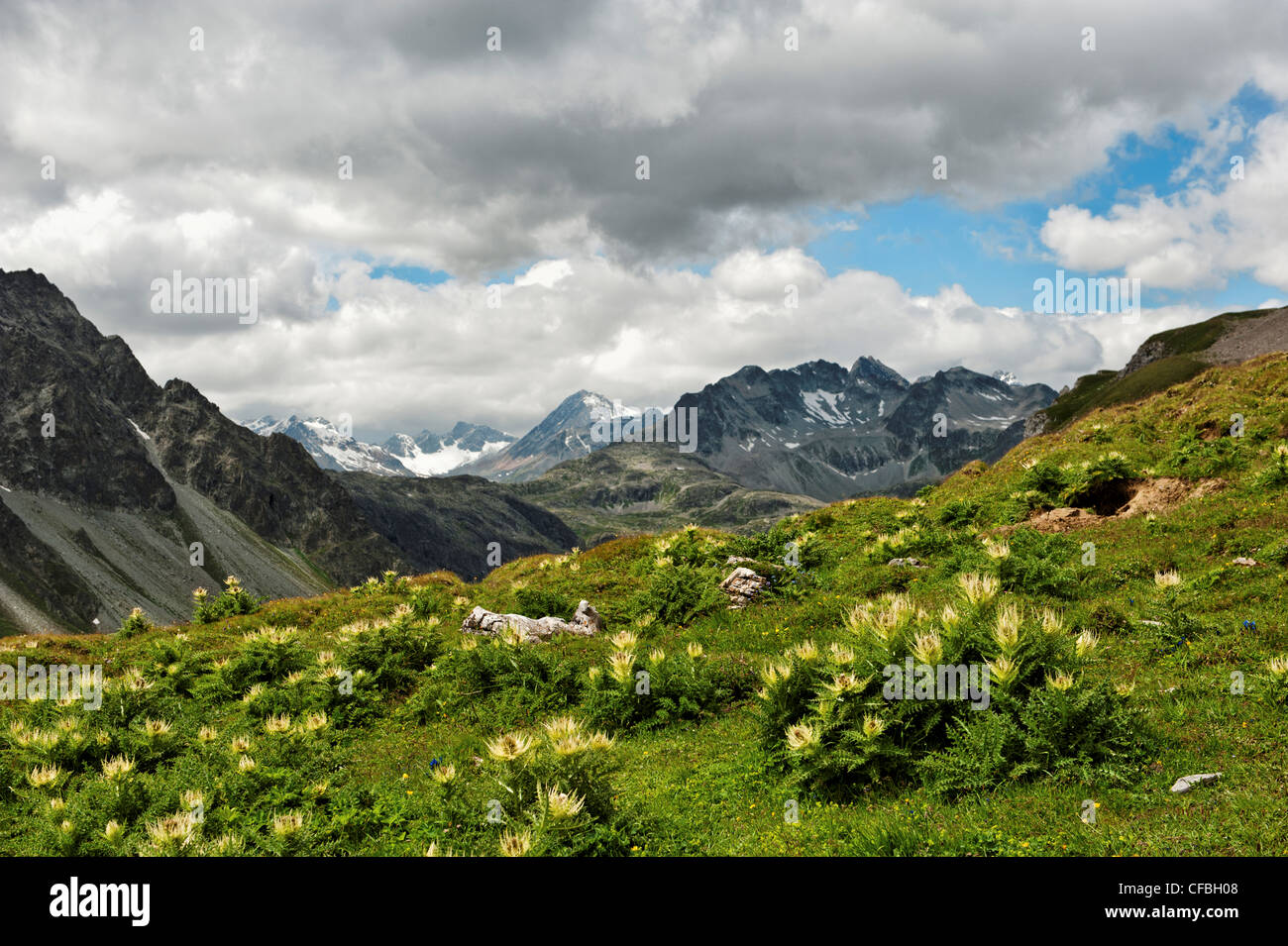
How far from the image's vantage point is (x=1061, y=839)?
6.22m

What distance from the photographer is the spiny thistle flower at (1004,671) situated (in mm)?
7992

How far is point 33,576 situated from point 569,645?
8782 inches

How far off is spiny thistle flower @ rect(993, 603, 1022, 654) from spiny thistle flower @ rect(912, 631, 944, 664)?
27.2 inches

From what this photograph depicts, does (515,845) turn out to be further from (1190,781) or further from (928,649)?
(1190,781)

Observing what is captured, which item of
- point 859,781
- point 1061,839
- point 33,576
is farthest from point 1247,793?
point 33,576

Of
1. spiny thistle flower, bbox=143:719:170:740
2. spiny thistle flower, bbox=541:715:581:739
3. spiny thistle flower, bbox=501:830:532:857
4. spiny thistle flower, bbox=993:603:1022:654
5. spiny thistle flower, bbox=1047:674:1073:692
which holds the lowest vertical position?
spiny thistle flower, bbox=143:719:170:740

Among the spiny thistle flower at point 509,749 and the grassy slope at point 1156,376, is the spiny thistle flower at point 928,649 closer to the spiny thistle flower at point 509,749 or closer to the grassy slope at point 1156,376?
the spiny thistle flower at point 509,749

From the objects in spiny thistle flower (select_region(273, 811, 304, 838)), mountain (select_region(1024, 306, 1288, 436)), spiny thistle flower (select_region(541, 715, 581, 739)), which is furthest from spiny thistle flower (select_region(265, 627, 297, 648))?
mountain (select_region(1024, 306, 1288, 436))

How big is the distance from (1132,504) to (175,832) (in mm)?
23810

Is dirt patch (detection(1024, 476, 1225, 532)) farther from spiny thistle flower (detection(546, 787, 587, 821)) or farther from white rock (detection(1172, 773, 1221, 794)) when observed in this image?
spiny thistle flower (detection(546, 787, 587, 821))

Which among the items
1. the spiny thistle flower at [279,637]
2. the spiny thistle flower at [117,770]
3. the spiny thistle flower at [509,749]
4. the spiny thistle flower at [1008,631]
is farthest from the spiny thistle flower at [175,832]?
the spiny thistle flower at [1008,631]

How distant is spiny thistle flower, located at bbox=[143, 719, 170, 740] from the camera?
38.9 ft

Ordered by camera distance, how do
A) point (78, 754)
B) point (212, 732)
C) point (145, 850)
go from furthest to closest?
point (212, 732), point (78, 754), point (145, 850)

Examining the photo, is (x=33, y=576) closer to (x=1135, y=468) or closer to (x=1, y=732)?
(x=1, y=732)
